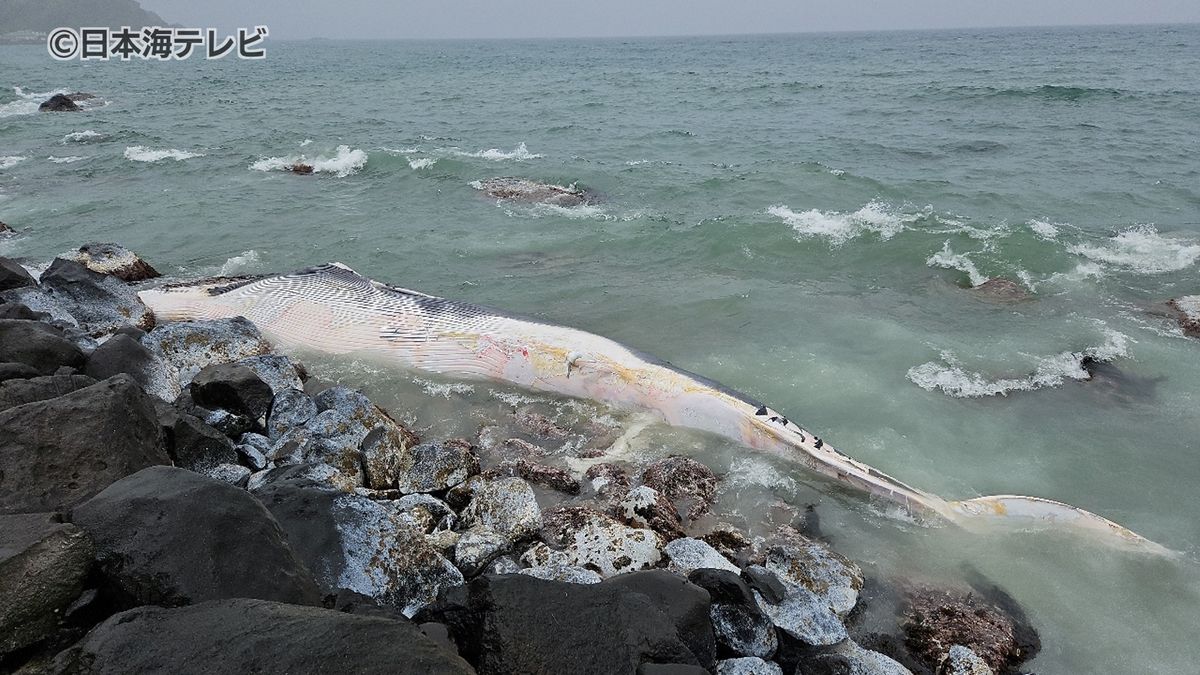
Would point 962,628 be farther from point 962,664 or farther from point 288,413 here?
point 288,413

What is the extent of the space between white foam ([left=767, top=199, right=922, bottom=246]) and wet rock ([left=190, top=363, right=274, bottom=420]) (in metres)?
9.54

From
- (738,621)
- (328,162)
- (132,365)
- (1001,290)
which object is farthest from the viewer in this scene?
(328,162)

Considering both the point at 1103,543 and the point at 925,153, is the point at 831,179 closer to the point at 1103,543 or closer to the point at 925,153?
the point at 925,153

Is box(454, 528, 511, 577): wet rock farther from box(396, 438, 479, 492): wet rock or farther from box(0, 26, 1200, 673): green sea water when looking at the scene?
box(0, 26, 1200, 673): green sea water

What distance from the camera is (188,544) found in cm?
344

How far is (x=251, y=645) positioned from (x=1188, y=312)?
36.9 feet

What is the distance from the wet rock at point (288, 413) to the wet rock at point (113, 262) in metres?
5.09

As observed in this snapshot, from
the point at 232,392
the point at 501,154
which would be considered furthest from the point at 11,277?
the point at 501,154

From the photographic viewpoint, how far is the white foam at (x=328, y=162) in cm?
1922

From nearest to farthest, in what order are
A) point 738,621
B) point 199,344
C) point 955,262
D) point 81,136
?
point 738,621 → point 199,344 → point 955,262 → point 81,136

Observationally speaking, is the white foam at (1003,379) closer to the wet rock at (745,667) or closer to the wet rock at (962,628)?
the wet rock at (962,628)

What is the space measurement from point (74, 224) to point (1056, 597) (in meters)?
16.8

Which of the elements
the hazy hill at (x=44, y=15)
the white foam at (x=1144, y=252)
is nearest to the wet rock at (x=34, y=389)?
the white foam at (x=1144, y=252)

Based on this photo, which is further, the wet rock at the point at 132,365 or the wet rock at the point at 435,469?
the wet rock at the point at 132,365
